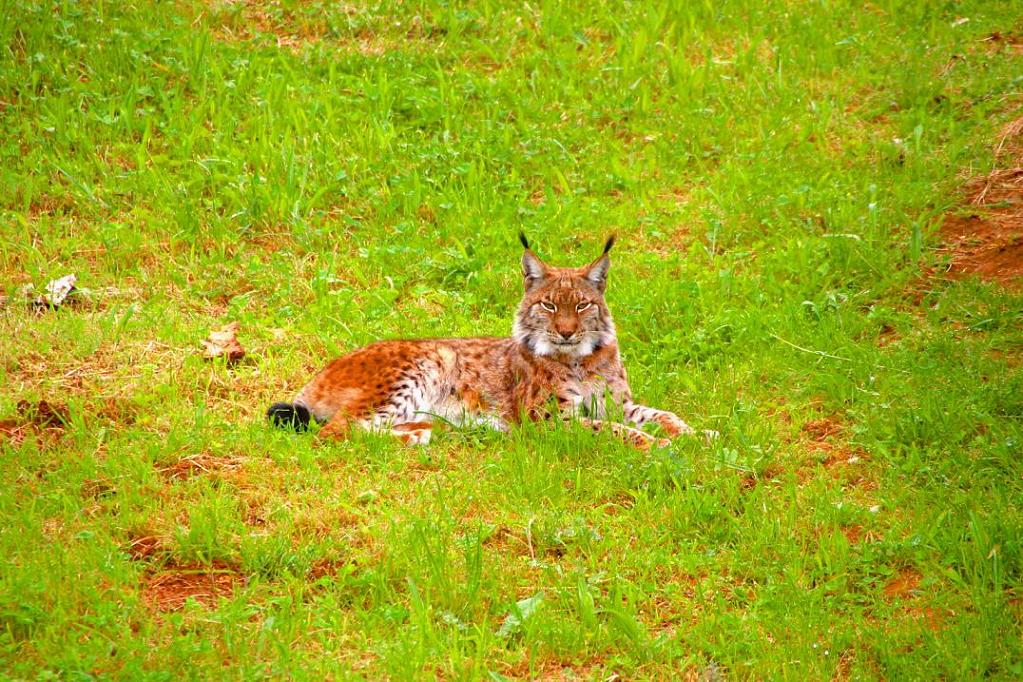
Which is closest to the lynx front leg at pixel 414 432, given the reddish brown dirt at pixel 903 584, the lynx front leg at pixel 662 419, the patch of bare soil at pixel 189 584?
the lynx front leg at pixel 662 419

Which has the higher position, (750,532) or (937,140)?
(937,140)

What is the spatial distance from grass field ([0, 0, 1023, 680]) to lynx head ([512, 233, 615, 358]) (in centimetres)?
56

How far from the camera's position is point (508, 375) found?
824 cm

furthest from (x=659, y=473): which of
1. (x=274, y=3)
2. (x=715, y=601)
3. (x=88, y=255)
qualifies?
(x=274, y=3)

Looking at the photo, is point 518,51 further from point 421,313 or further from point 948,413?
point 948,413

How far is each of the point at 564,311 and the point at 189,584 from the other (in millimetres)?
3306

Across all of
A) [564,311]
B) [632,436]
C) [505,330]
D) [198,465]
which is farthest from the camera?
[505,330]

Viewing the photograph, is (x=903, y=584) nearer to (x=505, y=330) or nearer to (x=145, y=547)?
(x=145, y=547)

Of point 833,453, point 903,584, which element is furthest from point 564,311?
point 903,584

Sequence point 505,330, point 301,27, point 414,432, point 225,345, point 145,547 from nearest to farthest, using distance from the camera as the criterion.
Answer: point 145,547 → point 414,432 → point 225,345 → point 505,330 → point 301,27

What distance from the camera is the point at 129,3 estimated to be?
1254 cm

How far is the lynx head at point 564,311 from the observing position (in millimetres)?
8148

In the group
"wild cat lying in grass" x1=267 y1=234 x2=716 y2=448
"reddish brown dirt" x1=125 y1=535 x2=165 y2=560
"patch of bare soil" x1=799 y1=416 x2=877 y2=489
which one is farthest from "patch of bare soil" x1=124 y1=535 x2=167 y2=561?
"patch of bare soil" x1=799 y1=416 x2=877 y2=489

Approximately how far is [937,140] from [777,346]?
364 centimetres
